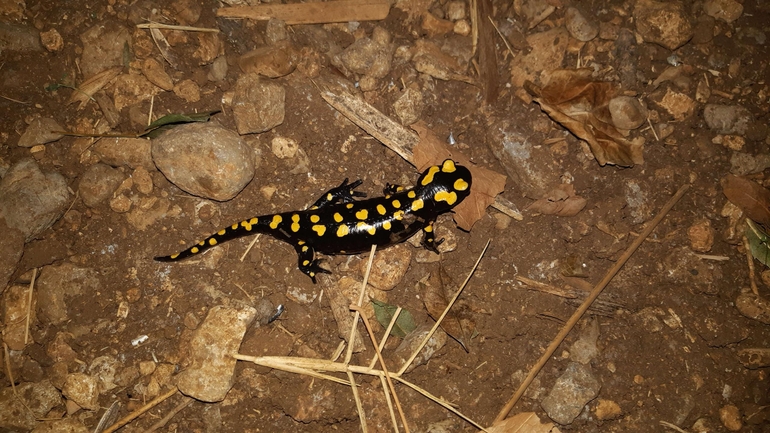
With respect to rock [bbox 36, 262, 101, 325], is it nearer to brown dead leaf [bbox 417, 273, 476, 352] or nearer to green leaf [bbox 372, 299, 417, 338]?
green leaf [bbox 372, 299, 417, 338]

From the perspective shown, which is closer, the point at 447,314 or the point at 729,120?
the point at 447,314

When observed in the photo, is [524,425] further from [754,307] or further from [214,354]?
[214,354]

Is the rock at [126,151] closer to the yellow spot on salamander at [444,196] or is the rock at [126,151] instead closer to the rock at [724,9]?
the yellow spot on salamander at [444,196]

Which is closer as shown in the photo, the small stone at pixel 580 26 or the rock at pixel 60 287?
the rock at pixel 60 287

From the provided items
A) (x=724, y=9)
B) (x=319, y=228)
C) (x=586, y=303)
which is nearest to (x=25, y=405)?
(x=319, y=228)

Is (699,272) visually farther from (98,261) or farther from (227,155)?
(98,261)

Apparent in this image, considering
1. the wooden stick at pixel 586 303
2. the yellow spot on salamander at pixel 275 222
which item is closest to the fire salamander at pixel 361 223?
the yellow spot on salamander at pixel 275 222
